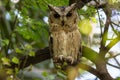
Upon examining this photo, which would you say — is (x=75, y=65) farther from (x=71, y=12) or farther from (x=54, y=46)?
(x=71, y=12)

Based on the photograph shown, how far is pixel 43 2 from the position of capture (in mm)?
2707

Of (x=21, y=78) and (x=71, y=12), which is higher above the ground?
(x=71, y=12)

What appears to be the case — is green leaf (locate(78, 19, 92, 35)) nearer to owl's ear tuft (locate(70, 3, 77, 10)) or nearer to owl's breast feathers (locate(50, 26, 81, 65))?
owl's breast feathers (locate(50, 26, 81, 65))

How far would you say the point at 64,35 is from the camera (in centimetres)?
265

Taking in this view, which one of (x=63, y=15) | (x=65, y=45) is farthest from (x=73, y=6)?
(x=65, y=45)

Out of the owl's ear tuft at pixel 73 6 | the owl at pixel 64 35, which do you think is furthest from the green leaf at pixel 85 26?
the owl's ear tuft at pixel 73 6

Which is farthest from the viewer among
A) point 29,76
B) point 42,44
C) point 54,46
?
point 42,44

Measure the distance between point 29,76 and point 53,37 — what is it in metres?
1.47

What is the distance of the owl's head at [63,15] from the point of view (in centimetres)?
255

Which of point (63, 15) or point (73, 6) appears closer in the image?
point (73, 6)

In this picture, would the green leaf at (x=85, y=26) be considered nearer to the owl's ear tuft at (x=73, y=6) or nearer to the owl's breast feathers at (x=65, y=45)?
the owl's breast feathers at (x=65, y=45)

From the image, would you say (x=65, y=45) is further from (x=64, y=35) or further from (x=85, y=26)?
(x=85, y=26)

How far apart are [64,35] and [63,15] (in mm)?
132

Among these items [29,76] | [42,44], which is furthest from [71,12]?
[42,44]
